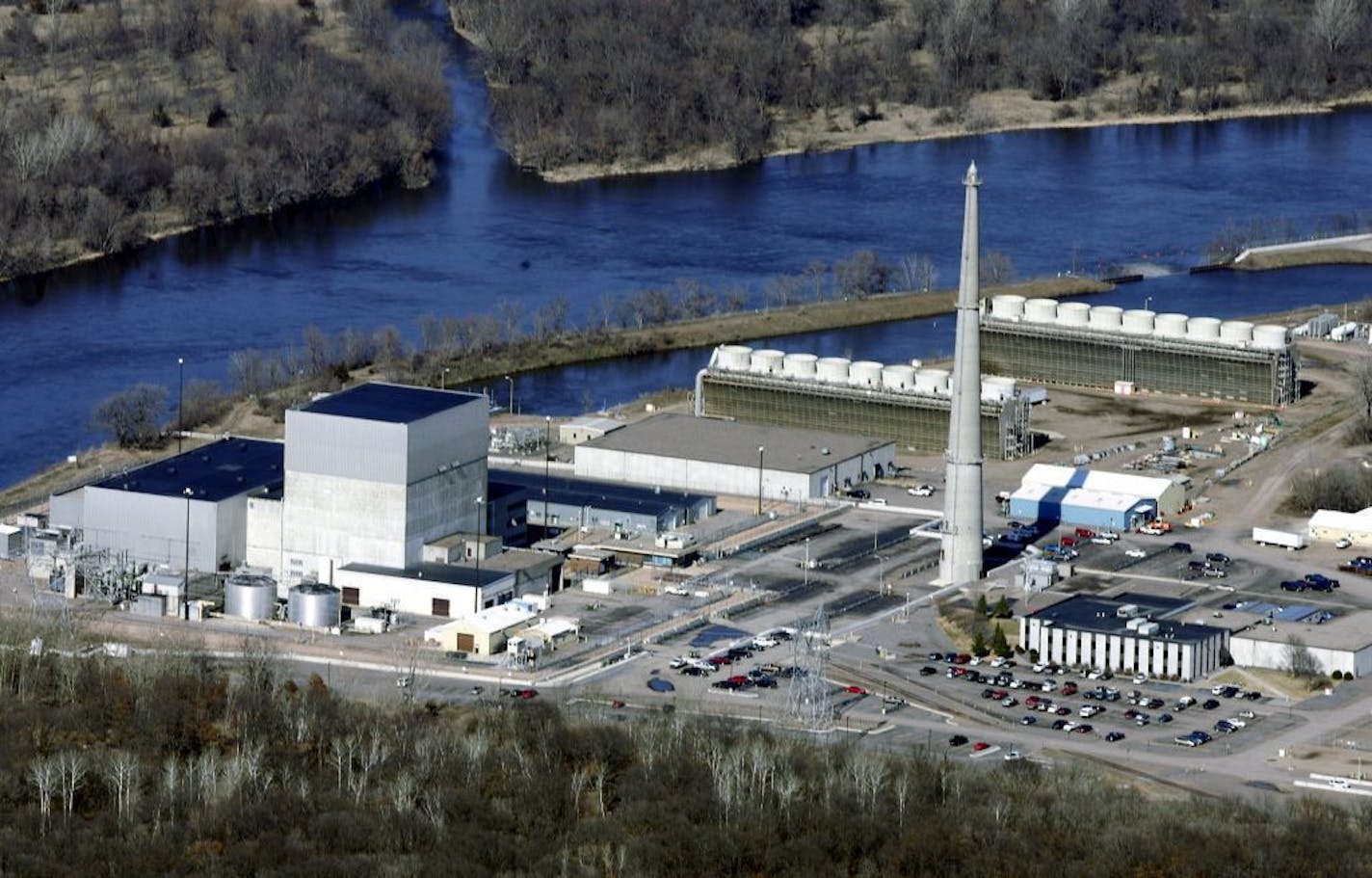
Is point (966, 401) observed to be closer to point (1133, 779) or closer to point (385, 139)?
point (1133, 779)

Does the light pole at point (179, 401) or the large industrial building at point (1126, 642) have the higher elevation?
the light pole at point (179, 401)

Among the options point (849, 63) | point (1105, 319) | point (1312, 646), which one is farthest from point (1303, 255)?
point (1312, 646)

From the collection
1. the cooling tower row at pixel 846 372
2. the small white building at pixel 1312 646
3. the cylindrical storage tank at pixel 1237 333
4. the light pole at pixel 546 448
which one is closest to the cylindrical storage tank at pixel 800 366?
the cooling tower row at pixel 846 372

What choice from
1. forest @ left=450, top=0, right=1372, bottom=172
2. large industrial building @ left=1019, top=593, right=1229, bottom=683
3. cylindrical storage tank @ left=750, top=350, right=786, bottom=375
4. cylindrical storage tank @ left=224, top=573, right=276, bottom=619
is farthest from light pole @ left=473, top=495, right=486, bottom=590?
forest @ left=450, top=0, right=1372, bottom=172

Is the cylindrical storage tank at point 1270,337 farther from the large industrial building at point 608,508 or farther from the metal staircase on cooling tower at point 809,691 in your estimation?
the metal staircase on cooling tower at point 809,691

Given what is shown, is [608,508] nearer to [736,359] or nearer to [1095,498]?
[1095,498]

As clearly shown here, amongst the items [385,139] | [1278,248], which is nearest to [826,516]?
[1278,248]

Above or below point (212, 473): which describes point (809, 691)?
below
